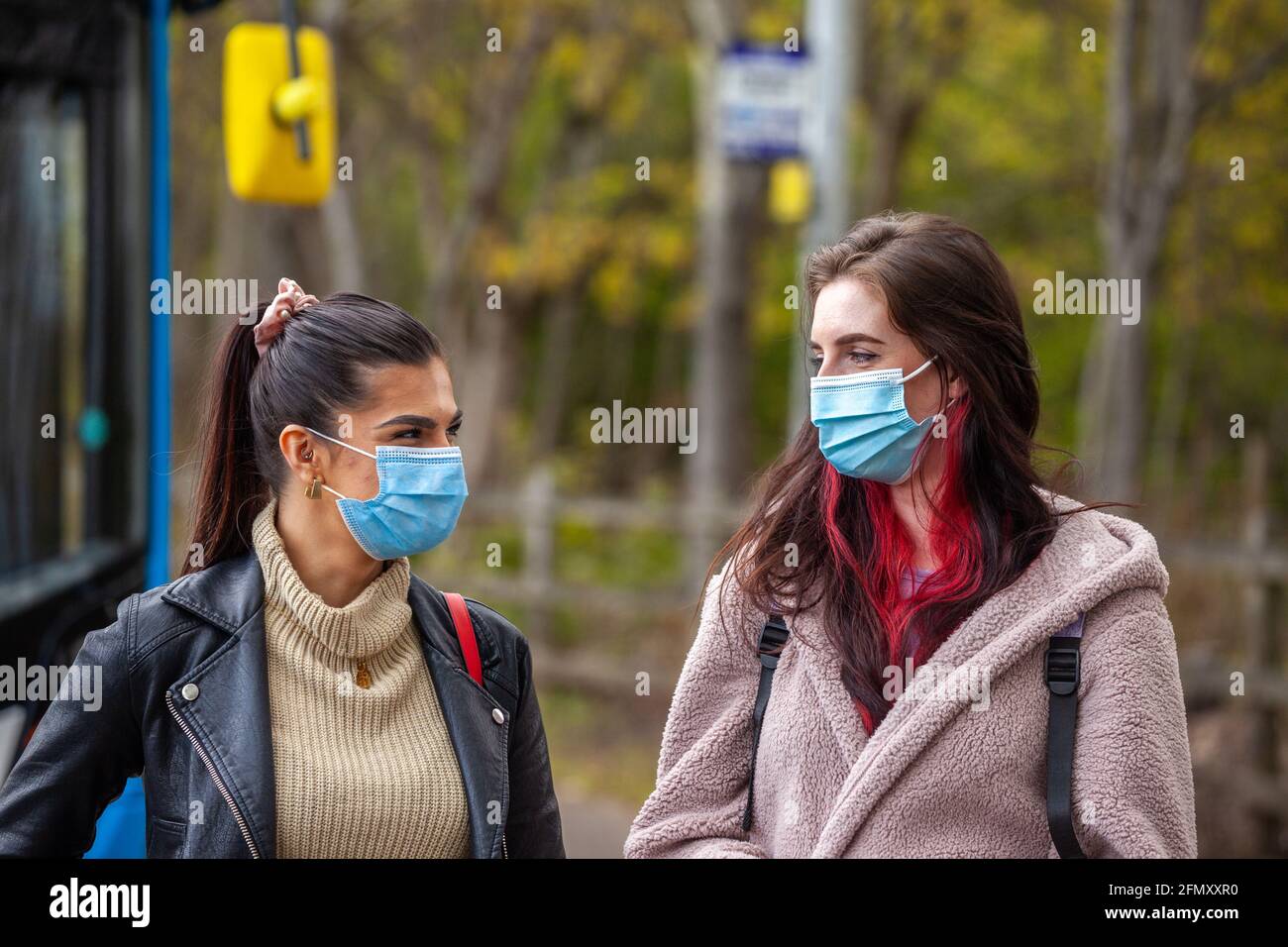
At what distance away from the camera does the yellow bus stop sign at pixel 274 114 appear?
339 centimetres

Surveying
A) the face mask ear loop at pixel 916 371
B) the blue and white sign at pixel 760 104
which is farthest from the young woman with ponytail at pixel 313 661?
the blue and white sign at pixel 760 104

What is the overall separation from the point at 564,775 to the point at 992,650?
A: 20.1 ft

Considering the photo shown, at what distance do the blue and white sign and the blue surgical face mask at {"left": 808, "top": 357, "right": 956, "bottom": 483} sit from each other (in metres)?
4.35

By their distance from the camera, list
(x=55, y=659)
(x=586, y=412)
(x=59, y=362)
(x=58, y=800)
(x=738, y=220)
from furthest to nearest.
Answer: (x=586, y=412) < (x=738, y=220) < (x=59, y=362) < (x=55, y=659) < (x=58, y=800)

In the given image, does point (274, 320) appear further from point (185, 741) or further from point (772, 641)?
point (772, 641)

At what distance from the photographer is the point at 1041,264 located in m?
17.3

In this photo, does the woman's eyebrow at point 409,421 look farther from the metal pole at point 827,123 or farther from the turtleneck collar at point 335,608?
the metal pole at point 827,123

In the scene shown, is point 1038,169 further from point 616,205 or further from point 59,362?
point 59,362

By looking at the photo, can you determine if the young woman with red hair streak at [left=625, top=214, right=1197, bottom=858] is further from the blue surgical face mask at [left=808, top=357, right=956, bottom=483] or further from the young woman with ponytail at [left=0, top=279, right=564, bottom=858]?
the young woman with ponytail at [left=0, top=279, right=564, bottom=858]

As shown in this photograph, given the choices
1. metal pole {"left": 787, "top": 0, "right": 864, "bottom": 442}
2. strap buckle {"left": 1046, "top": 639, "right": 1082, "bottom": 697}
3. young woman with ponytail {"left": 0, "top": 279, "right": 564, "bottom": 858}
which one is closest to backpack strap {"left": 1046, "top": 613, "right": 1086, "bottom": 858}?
strap buckle {"left": 1046, "top": 639, "right": 1082, "bottom": 697}

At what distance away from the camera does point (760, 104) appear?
6.69m

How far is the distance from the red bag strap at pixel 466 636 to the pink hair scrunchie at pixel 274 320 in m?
0.49
